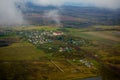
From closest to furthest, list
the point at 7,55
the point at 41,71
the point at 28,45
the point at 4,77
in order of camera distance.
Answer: the point at 4,77
the point at 41,71
the point at 7,55
the point at 28,45

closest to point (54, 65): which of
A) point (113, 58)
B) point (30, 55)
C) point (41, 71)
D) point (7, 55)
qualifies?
point (41, 71)

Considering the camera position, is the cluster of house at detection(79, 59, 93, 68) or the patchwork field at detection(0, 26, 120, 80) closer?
the patchwork field at detection(0, 26, 120, 80)

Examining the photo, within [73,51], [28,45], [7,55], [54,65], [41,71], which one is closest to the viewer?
[41,71]

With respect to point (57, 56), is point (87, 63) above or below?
below

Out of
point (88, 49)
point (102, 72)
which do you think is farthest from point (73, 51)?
point (102, 72)

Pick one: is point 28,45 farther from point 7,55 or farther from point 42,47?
point 7,55

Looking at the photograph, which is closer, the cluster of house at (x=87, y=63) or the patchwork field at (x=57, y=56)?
the patchwork field at (x=57, y=56)

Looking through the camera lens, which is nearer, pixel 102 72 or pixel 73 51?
pixel 102 72

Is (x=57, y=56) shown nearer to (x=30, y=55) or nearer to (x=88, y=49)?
(x=30, y=55)

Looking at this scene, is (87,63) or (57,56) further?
(57,56)

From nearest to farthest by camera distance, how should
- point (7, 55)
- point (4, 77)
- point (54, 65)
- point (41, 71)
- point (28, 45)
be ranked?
point (4, 77) < point (41, 71) < point (54, 65) < point (7, 55) < point (28, 45)
